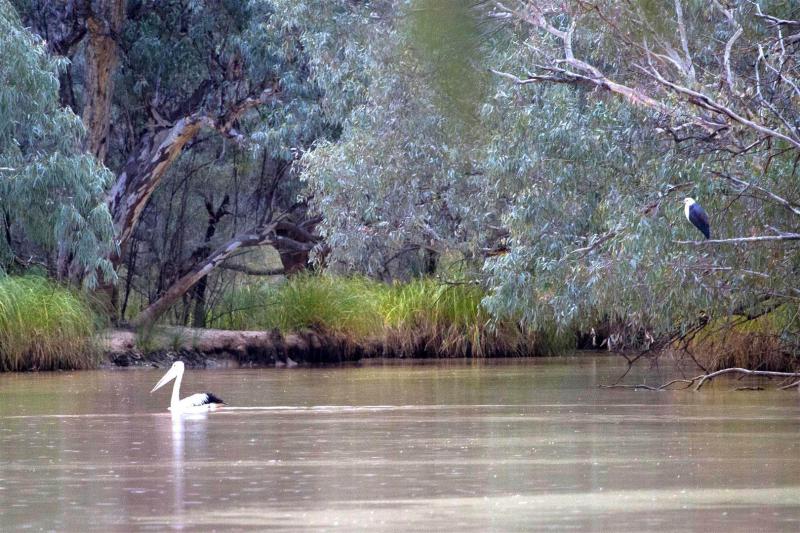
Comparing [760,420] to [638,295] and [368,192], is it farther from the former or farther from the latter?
[368,192]

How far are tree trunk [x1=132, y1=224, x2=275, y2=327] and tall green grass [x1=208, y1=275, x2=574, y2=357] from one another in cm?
149

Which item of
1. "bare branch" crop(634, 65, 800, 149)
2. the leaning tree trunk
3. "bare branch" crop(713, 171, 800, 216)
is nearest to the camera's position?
"bare branch" crop(634, 65, 800, 149)

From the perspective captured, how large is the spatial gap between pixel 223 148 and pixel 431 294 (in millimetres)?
6293

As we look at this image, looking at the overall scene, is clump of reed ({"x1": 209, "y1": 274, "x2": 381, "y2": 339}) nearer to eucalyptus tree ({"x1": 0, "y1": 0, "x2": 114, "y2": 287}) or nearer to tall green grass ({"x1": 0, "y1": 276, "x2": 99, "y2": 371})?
eucalyptus tree ({"x1": 0, "y1": 0, "x2": 114, "y2": 287})

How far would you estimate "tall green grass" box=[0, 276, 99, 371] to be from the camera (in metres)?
23.2

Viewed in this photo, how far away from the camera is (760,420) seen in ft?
40.0

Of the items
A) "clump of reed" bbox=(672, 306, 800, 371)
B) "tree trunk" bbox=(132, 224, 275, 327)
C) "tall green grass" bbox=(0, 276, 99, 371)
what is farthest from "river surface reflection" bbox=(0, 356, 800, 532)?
"tree trunk" bbox=(132, 224, 275, 327)

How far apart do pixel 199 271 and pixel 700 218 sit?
17925mm

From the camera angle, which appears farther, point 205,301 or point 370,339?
point 205,301

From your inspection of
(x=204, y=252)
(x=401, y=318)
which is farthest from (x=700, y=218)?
(x=204, y=252)

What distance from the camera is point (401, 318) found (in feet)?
95.8

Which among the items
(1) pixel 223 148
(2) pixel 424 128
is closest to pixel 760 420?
(2) pixel 424 128

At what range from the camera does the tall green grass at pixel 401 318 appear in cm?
2866

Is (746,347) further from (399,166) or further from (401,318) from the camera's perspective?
(401,318)
